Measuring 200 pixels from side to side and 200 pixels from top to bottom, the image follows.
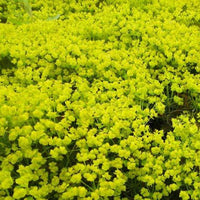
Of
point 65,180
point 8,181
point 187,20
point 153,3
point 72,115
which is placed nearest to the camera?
point 8,181

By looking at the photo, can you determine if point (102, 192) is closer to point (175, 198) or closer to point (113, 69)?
point (175, 198)

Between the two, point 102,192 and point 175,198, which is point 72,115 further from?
point 175,198

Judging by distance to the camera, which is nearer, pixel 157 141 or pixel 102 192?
pixel 102 192

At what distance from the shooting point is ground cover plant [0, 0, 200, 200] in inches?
83.8

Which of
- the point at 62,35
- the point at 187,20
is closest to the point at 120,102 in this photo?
the point at 62,35

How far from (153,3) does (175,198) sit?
8.85 feet

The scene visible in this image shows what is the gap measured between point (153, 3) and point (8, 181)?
10.2 ft

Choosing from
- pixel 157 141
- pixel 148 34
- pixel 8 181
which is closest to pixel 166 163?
pixel 157 141

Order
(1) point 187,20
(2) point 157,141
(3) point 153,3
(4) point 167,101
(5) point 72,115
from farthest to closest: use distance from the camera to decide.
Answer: (3) point 153,3, (1) point 187,20, (4) point 167,101, (5) point 72,115, (2) point 157,141

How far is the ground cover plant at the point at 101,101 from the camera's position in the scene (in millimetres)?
2129

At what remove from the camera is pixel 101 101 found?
2.65 m

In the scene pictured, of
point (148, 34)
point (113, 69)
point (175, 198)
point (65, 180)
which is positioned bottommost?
point (175, 198)

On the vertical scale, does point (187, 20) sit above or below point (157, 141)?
above

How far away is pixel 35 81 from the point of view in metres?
2.97
